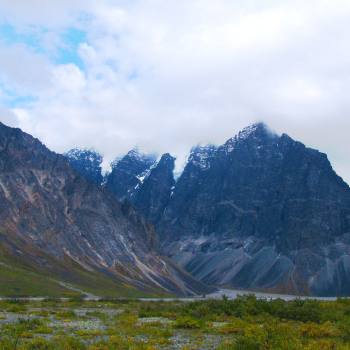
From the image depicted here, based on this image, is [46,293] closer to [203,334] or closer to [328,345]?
[203,334]

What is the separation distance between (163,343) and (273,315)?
3028cm

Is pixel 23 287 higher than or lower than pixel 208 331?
lower

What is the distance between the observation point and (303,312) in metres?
63.7

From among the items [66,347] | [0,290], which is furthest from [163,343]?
[0,290]

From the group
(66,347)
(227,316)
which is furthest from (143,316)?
(66,347)

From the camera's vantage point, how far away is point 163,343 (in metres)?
38.1

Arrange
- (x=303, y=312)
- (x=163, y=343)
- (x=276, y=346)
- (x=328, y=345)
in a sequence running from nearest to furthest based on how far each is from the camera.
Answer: (x=276, y=346)
(x=328, y=345)
(x=163, y=343)
(x=303, y=312)

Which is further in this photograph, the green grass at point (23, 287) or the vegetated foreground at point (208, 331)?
the green grass at point (23, 287)

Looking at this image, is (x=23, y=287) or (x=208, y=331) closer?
(x=208, y=331)

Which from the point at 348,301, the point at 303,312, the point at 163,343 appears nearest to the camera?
the point at 163,343

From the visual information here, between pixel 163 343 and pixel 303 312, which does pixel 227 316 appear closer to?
pixel 303 312

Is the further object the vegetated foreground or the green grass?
the green grass

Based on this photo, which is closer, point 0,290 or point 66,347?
point 66,347

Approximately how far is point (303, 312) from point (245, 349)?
1316 inches
